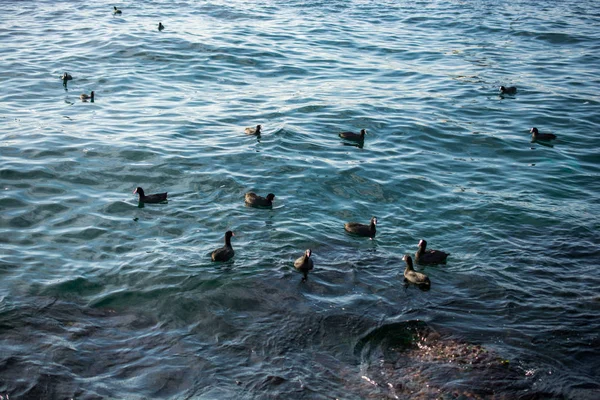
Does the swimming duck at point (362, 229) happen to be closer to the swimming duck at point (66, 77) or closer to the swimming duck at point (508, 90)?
the swimming duck at point (508, 90)

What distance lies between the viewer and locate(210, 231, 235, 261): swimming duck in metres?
14.5

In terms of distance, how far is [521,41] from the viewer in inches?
1427

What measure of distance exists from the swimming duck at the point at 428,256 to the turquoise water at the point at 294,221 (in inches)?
7.8

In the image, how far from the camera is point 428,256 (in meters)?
14.7

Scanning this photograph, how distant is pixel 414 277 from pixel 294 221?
4.10 meters

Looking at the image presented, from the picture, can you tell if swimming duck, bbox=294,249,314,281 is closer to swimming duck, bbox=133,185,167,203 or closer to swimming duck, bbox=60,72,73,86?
swimming duck, bbox=133,185,167,203

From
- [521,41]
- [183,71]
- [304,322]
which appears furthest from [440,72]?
[304,322]

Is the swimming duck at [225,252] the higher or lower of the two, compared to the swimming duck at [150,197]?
lower

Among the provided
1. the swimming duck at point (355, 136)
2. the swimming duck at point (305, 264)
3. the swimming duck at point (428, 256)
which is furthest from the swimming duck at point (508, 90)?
the swimming duck at point (305, 264)

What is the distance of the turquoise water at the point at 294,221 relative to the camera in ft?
37.3

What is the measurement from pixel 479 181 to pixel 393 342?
29.7ft

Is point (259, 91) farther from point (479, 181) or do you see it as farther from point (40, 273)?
point (40, 273)

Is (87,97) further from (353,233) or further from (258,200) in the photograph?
(353,233)

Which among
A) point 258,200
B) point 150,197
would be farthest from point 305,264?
point 150,197
